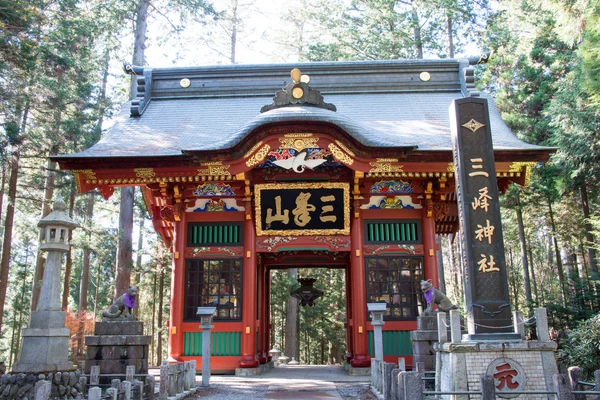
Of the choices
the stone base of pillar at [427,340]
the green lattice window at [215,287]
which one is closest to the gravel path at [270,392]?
the stone base of pillar at [427,340]

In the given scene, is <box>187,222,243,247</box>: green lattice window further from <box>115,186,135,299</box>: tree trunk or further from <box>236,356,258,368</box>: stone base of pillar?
<box>115,186,135,299</box>: tree trunk

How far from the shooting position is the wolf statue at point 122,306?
899 cm

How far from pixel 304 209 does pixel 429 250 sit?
2.98 m

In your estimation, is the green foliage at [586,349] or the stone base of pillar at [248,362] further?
the stone base of pillar at [248,362]

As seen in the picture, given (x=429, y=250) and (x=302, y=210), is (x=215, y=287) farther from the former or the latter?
(x=429, y=250)

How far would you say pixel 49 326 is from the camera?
7.64 m

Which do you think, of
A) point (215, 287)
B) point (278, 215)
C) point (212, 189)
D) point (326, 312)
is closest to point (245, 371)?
point (215, 287)

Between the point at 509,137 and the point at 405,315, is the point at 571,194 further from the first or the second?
the point at 405,315

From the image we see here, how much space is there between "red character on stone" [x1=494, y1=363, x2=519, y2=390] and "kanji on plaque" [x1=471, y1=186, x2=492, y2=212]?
2024 millimetres

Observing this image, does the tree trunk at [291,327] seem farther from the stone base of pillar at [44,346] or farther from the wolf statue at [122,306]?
the stone base of pillar at [44,346]

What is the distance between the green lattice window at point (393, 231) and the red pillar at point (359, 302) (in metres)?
0.27

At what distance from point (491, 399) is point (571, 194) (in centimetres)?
1521

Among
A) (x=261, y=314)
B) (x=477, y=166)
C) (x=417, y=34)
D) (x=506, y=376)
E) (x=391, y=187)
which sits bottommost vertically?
(x=506, y=376)

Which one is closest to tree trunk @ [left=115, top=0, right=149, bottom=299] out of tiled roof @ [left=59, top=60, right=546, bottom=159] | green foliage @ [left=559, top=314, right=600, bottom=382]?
tiled roof @ [left=59, top=60, right=546, bottom=159]
